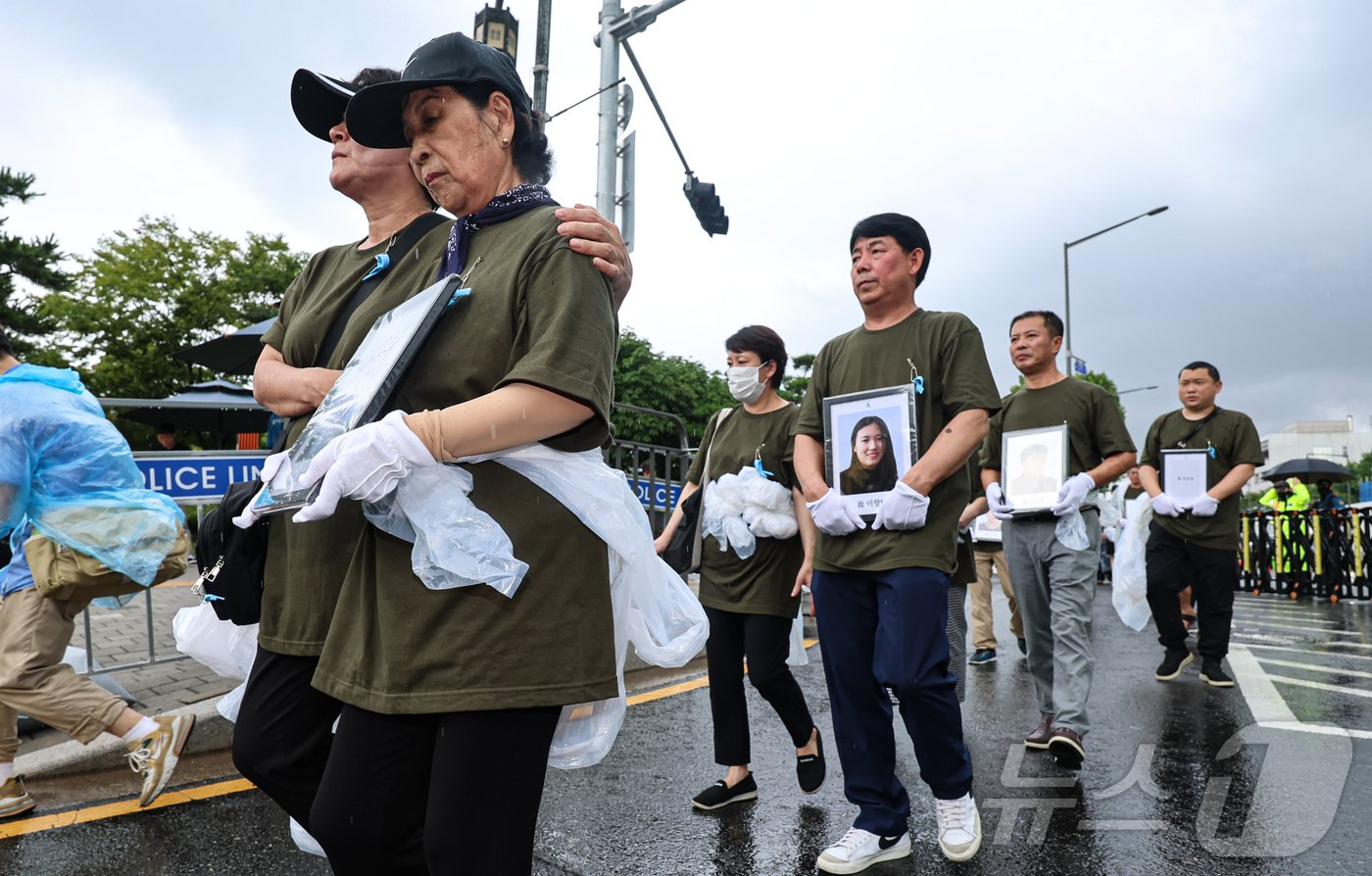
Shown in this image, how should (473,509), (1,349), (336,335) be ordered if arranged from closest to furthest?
(473,509), (336,335), (1,349)

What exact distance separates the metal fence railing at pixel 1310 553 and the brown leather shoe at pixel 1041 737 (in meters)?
11.0

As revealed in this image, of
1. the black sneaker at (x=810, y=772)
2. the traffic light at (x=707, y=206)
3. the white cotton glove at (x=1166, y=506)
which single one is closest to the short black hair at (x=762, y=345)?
the black sneaker at (x=810, y=772)

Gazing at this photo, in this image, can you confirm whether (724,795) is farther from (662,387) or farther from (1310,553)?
(662,387)

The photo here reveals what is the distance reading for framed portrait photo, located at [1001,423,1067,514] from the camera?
15.6 ft

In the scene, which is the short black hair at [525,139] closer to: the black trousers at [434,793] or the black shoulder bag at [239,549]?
the black shoulder bag at [239,549]

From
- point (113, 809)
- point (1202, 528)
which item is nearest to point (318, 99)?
point (113, 809)

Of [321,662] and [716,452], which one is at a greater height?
[716,452]

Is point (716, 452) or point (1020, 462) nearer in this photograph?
point (716, 452)

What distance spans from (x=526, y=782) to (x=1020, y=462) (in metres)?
3.95

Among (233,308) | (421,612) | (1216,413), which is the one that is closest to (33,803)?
(421,612)

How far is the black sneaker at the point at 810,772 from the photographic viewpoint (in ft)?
12.4

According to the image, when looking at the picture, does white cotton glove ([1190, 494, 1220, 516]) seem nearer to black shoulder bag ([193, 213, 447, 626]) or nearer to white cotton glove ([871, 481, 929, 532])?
white cotton glove ([871, 481, 929, 532])

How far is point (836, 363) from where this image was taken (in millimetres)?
3670

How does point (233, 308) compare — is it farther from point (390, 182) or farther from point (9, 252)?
point (390, 182)
